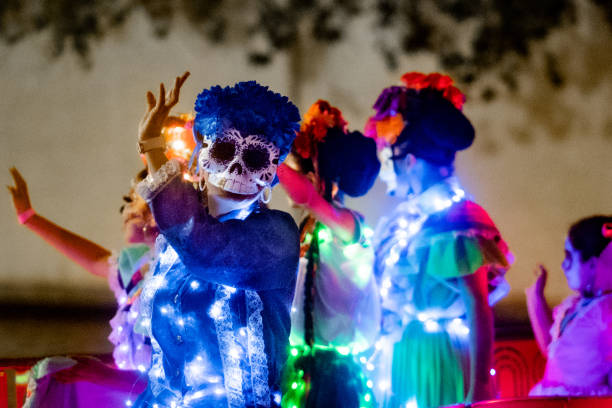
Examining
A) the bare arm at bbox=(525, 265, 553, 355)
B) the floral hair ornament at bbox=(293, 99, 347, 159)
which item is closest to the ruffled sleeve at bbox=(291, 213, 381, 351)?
the floral hair ornament at bbox=(293, 99, 347, 159)

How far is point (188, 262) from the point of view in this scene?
152 cm

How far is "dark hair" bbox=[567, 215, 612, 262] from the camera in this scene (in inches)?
133

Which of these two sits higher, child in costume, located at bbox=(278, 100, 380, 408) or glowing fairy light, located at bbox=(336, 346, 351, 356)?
child in costume, located at bbox=(278, 100, 380, 408)

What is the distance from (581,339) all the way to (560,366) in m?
A: 0.19

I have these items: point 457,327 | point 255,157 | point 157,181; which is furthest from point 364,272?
point 157,181

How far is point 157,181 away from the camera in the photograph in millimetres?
1481

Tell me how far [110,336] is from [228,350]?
1.65 m

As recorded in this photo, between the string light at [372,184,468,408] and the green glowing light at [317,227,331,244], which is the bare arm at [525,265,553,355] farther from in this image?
the green glowing light at [317,227,331,244]

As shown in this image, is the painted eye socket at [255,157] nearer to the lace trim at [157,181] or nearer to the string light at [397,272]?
the lace trim at [157,181]

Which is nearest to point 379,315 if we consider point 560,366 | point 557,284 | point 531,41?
point 560,366

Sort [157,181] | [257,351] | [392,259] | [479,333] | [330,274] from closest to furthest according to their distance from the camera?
1. [157,181]
2. [257,351]
3. [479,333]
4. [330,274]
5. [392,259]

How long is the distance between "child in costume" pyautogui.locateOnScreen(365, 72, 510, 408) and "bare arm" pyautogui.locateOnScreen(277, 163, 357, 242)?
306 mm

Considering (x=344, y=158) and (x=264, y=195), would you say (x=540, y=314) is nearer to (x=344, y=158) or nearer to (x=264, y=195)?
(x=344, y=158)

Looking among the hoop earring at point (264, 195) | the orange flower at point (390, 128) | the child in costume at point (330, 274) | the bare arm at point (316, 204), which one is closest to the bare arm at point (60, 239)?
the child in costume at point (330, 274)
